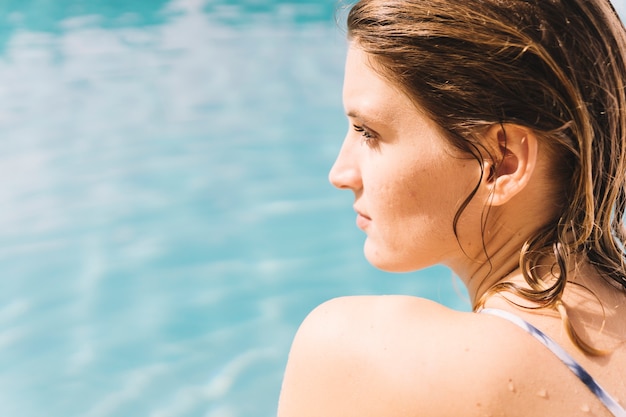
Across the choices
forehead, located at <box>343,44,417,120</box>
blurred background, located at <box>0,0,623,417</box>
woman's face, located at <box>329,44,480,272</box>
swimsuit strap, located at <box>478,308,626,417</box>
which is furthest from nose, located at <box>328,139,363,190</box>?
blurred background, located at <box>0,0,623,417</box>

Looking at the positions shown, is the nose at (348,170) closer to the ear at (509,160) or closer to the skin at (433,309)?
the skin at (433,309)

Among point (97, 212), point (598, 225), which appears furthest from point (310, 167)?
point (598, 225)

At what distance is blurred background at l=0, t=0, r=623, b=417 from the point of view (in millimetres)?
4043

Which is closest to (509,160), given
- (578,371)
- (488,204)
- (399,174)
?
(488,204)

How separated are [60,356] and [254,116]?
106 inches

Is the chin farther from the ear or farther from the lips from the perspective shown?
the ear

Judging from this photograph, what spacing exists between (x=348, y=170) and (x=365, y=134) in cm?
12

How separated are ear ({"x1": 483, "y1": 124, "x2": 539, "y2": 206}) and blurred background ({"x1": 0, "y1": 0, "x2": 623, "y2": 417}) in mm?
938

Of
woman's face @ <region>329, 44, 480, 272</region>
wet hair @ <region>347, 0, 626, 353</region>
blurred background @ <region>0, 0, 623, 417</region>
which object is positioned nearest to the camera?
wet hair @ <region>347, 0, 626, 353</region>

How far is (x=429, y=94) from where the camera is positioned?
6.26 feet

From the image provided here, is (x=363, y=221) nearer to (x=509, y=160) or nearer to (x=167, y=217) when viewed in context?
(x=509, y=160)

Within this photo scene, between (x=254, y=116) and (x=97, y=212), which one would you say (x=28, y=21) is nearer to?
(x=254, y=116)

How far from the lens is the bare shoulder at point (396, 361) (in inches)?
65.5

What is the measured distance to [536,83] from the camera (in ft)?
5.97
